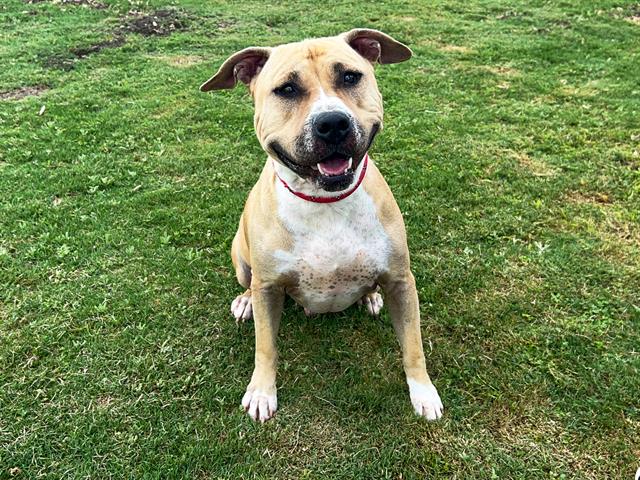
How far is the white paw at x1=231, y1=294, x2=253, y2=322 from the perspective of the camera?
3701mm

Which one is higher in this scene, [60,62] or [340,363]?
[340,363]

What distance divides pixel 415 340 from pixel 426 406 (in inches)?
15.0

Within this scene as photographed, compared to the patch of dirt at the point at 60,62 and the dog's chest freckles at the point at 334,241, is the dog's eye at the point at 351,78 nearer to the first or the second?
the dog's chest freckles at the point at 334,241

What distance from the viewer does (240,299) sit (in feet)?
12.4

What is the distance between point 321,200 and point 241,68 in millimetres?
983

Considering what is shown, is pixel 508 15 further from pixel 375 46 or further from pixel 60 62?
pixel 375 46

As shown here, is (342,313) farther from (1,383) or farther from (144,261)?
(1,383)

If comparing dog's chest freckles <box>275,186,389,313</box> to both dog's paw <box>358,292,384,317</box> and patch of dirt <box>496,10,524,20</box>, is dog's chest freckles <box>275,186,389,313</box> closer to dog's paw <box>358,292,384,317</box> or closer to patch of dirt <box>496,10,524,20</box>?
dog's paw <box>358,292,384,317</box>

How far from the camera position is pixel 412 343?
3.05 m

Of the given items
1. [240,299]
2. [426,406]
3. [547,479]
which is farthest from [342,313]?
[547,479]

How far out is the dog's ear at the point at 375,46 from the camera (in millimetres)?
2980

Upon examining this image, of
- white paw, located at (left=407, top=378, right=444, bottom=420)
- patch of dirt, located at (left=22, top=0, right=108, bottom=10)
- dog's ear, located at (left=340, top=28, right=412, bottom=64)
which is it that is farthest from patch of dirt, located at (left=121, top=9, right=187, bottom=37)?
white paw, located at (left=407, top=378, right=444, bottom=420)

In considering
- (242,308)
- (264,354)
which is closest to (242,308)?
(242,308)

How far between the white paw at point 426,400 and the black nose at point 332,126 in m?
1.56
